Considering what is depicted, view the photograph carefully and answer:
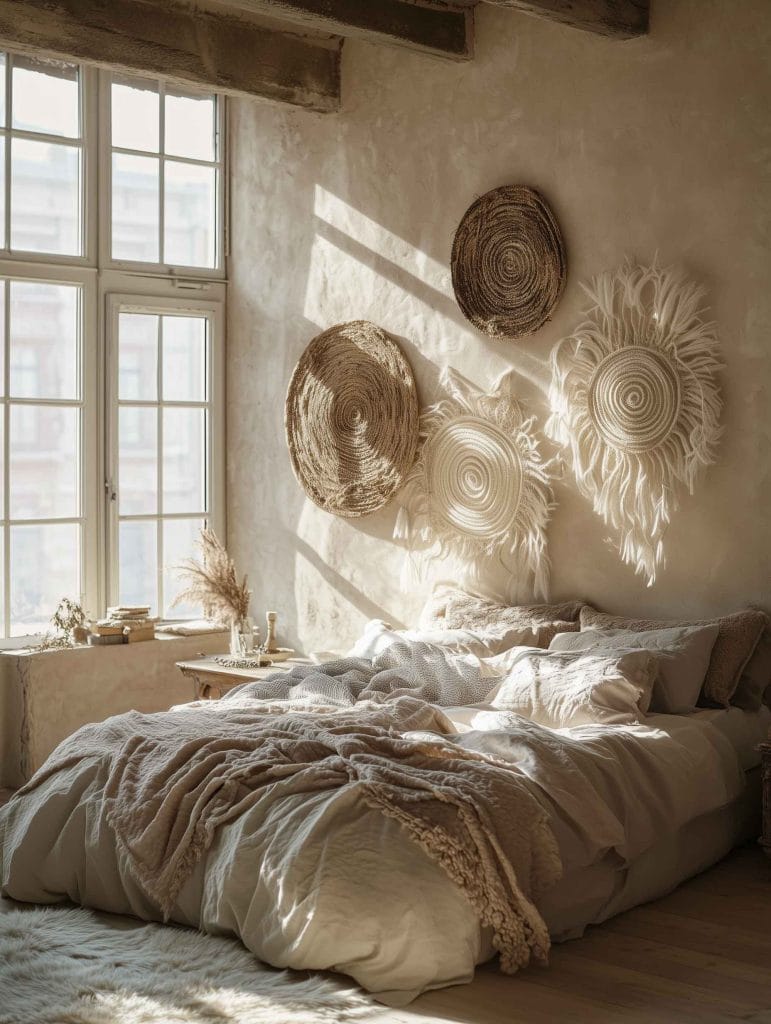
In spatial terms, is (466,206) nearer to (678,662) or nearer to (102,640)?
(678,662)

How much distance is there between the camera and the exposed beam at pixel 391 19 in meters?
4.59

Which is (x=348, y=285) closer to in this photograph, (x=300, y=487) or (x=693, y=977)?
(x=300, y=487)

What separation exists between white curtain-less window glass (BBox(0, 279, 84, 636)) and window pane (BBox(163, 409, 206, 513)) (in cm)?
46

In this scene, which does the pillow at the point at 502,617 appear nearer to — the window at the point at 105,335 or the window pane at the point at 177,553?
the window pane at the point at 177,553

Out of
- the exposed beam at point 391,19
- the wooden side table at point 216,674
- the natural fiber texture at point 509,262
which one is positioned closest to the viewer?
the exposed beam at point 391,19

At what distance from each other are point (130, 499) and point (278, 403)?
0.85 meters

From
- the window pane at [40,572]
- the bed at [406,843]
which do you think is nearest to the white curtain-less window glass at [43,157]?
the window pane at [40,572]

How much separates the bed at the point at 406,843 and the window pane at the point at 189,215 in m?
2.61

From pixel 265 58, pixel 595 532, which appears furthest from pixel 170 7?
pixel 595 532

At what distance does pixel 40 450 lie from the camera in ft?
19.2

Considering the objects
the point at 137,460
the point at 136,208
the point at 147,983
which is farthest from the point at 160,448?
the point at 147,983

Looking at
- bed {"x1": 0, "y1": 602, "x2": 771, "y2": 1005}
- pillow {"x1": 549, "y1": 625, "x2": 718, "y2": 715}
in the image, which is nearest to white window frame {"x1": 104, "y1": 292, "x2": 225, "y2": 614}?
bed {"x1": 0, "y1": 602, "x2": 771, "y2": 1005}

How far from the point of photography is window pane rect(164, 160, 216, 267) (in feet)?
20.4

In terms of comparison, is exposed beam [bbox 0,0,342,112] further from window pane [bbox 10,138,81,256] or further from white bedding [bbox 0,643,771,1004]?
white bedding [bbox 0,643,771,1004]
